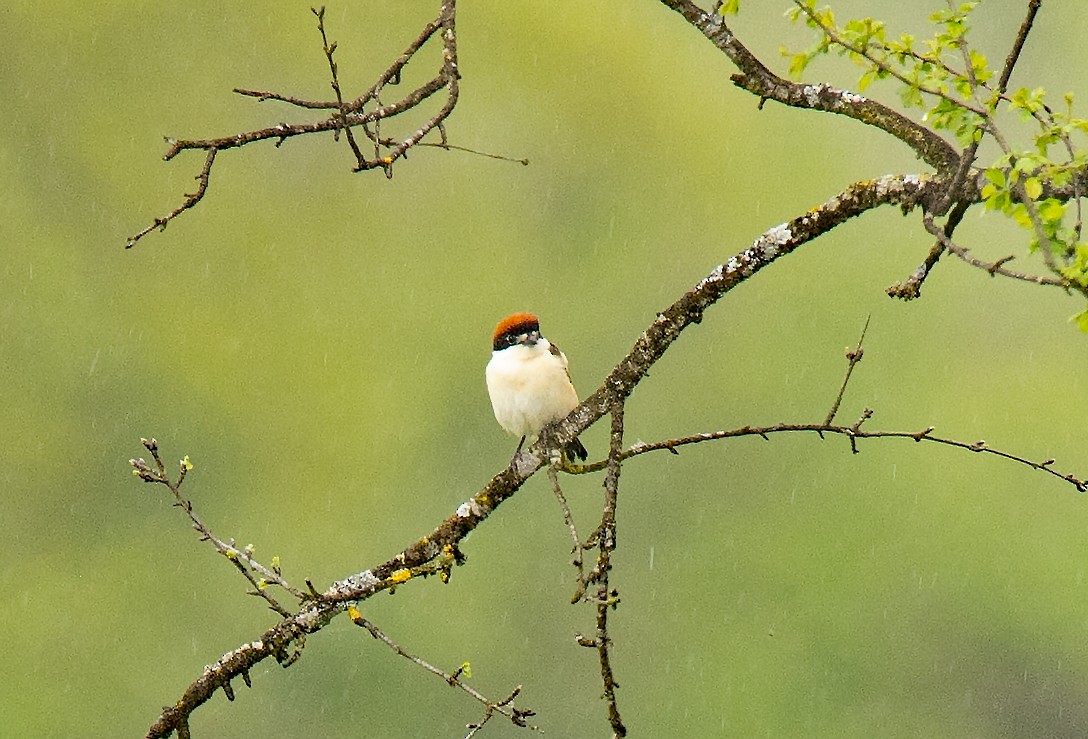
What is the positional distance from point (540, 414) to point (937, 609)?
2679cm

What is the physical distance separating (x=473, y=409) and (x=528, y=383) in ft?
77.2

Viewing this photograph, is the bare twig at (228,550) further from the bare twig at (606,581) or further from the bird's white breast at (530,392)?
the bird's white breast at (530,392)

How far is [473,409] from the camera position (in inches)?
1140

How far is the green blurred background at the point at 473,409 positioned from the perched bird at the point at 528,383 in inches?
766

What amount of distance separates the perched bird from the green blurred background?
1945 cm

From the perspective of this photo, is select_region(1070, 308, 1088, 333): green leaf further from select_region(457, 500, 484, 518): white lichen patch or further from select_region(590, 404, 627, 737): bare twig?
select_region(457, 500, 484, 518): white lichen patch

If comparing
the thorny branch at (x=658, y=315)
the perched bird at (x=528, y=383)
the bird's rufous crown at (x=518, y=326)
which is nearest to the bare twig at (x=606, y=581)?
the thorny branch at (x=658, y=315)

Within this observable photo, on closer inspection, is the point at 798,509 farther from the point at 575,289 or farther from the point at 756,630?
the point at 575,289

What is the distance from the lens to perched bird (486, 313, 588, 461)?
5.42 meters

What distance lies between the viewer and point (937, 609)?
3036cm

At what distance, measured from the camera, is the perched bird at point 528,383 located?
5.42 metres

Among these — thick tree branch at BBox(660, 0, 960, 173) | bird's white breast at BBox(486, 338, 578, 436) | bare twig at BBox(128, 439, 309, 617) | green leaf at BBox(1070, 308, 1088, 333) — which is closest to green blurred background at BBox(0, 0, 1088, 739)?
bird's white breast at BBox(486, 338, 578, 436)

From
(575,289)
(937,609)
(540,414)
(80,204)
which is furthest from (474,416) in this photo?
(540,414)

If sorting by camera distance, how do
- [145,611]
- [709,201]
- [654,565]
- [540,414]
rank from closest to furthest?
1. [540,414]
2. [145,611]
3. [654,565]
4. [709,201]
